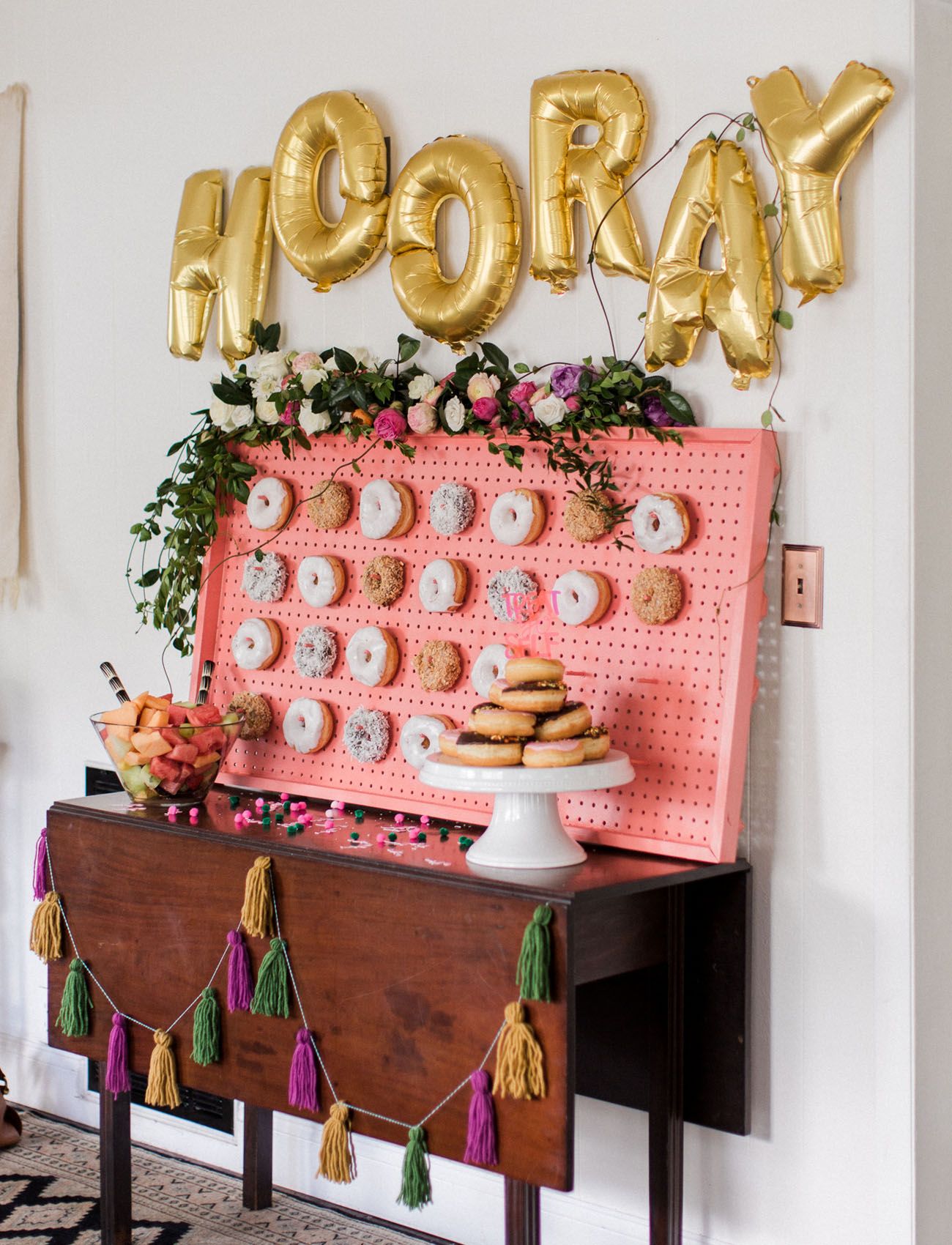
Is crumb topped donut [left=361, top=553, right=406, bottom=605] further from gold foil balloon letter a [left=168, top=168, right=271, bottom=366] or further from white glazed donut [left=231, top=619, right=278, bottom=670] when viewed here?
gold foil balloon letter a [left=168, top=168, right=271, bottom=366]

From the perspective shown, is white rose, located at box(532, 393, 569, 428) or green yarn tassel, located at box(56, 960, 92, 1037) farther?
green yarn tassel, located at box(56, 960, 92, 1037)

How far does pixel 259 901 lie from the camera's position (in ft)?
7.79

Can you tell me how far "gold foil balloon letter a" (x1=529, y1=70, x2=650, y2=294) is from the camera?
2.39m

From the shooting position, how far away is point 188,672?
3152 millimetres

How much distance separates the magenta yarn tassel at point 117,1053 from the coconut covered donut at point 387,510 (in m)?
0.99

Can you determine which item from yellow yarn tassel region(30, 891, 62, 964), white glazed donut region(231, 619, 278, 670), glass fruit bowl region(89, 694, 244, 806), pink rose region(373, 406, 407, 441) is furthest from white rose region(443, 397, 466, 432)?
yellow yarn tassel region(30, 891, 62, 964)

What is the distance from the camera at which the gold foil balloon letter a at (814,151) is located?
2145mm

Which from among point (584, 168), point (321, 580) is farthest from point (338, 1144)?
point (584, 168)

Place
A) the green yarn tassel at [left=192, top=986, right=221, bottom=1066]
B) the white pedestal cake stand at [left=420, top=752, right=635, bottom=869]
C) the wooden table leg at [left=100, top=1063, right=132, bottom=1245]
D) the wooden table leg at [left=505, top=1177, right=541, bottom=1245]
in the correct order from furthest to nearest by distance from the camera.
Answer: the wooden table leg at [left=100, top=1063, right=132, bottom=1245]
the green yarn tassel at [left=192, top=986, right=221, bottom=1066]
the wooden table leg at [left=505, top=1177, right=541, bottom=1245]
the white pedestal cake stand at [left=420, top=752, right=635, bottom=869]

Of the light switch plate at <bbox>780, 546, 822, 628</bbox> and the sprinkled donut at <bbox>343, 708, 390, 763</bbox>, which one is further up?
the light switch plate at <bbox>780, 546, 822, 628</bbox>

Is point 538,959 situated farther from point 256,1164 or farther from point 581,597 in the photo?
point 256,1164

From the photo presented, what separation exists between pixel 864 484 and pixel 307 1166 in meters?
1.85

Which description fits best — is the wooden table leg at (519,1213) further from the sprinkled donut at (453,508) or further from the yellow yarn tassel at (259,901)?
the sprinkled donut at (453,508)

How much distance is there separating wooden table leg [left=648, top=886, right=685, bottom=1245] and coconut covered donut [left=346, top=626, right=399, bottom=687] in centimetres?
70
